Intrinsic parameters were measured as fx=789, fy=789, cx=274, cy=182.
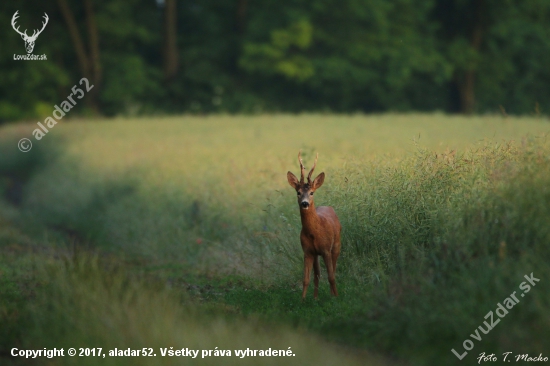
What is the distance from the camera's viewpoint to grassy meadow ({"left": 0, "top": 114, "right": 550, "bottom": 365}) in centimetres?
721

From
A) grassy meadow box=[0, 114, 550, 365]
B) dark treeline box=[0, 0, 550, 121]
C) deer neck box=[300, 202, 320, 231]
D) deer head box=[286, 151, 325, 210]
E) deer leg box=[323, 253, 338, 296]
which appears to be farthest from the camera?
dark treeline box=[0, 0, 550, 121]

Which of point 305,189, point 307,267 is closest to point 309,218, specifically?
point 305,189

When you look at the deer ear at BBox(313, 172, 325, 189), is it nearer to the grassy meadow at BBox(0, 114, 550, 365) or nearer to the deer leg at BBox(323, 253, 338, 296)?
the deer leg at BBox(323, 253, 338, 296)

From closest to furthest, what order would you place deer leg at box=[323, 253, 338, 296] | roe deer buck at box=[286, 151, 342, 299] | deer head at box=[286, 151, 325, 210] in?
deer head at box=[286, 151, 325, 210] < roe deer buck at box=[286, 151, 342, 299] < deer leg at box=[323, 253, 338, 296]

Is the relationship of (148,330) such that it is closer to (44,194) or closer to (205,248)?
(205,248)

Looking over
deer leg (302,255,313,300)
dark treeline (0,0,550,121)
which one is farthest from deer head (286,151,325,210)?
dark treeline (0,0,550,121)

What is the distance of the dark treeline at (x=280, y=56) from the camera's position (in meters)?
42.2

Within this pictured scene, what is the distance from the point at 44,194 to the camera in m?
21.8

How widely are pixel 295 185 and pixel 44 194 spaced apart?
14511 millimetres

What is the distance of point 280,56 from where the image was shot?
42688 millimetres

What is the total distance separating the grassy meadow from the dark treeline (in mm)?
26476

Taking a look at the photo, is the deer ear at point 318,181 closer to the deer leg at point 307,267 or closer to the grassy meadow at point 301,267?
the deer leg at point 307,267

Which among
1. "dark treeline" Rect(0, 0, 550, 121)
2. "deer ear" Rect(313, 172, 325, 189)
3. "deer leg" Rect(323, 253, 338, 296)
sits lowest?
"deer leg" Rect(323, 253, 338, 296)

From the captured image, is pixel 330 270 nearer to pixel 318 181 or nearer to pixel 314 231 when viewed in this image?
pixel 314 231
